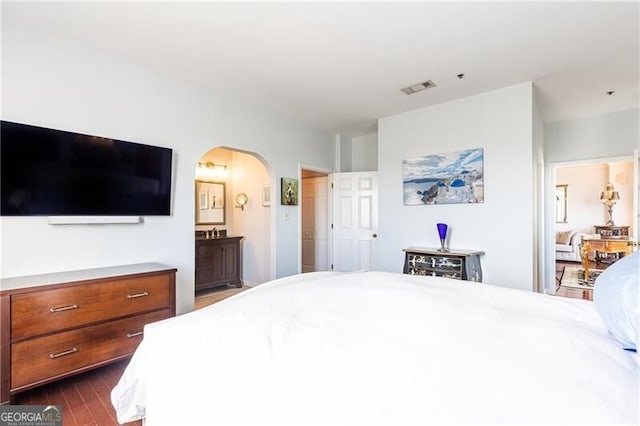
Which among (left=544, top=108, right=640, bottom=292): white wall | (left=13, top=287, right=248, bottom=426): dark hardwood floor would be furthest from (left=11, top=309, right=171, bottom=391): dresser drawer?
(left=544, top=108, right=640, bottom=292): white wall

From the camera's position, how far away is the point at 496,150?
11.5ft

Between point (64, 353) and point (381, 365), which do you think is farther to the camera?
point (64, 353)

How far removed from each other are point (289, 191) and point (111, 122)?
7.54 feet

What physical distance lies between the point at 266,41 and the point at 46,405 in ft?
9.91

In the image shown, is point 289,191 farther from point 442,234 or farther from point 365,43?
point 365,43

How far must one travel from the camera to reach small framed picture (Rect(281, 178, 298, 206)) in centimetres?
439

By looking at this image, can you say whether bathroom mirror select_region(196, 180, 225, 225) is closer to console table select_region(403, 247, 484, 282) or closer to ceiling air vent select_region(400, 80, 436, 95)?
console table select_region(403, 247, 484, 282)

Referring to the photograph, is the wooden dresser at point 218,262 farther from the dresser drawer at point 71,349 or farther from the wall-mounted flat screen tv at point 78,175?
the dresser drawer at point 71,349

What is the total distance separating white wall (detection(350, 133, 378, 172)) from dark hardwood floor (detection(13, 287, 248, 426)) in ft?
14.5

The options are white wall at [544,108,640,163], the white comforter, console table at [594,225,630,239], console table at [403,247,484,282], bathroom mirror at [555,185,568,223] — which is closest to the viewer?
the white comforter

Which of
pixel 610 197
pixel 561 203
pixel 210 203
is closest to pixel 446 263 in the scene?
pixel 210 203

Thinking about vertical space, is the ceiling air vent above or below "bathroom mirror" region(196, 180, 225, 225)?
above

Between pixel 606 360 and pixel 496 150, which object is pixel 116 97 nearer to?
pixel 606 360

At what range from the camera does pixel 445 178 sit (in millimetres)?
3883
